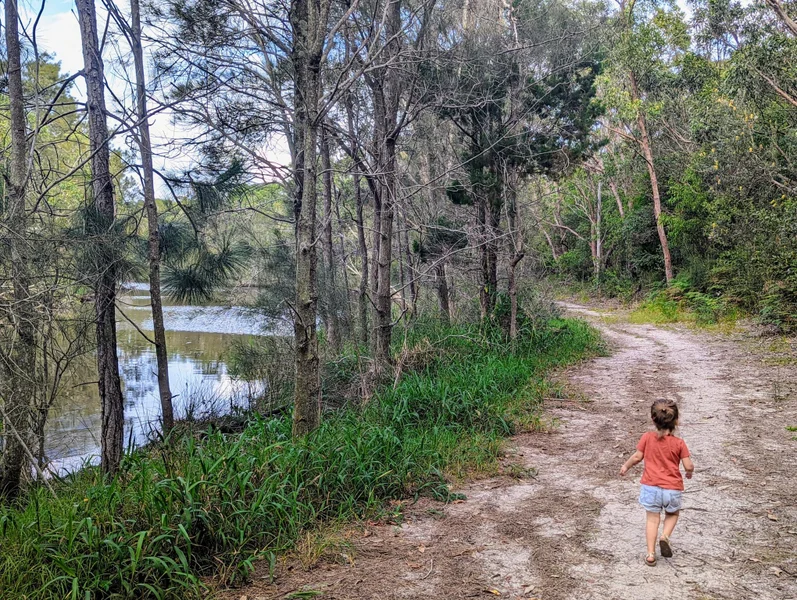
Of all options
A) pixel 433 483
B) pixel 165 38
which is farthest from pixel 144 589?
pixel 165 38

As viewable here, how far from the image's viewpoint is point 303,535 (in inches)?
157

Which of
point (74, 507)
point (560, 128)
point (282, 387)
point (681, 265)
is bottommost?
point (282, 387)

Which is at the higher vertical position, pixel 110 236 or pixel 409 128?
pixel 409 128

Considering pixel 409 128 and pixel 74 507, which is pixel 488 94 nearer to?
pixel 409 128

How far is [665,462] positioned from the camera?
11.4 feet

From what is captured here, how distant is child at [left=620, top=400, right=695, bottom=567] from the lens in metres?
3.41

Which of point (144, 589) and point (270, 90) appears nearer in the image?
point (144, 589)

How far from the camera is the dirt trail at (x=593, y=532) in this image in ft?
10.6

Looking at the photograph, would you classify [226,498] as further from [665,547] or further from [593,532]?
[665,547]

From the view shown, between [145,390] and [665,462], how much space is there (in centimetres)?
1283

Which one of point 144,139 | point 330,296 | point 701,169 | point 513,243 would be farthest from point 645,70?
point 144,139

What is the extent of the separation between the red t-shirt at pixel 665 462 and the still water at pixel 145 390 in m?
5.08

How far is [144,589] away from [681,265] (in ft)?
76.3

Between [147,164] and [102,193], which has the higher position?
[147,164]
